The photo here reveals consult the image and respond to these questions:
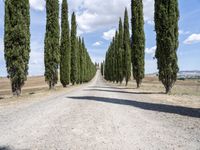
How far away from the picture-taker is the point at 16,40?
24031mm

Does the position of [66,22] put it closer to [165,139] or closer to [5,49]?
[5,49]

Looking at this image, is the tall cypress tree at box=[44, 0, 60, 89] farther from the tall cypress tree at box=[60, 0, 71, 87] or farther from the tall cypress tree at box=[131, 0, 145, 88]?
the tall cypress tree at box=[131, 0, 145, 88]

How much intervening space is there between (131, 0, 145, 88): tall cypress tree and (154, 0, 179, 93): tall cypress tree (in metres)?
11.8

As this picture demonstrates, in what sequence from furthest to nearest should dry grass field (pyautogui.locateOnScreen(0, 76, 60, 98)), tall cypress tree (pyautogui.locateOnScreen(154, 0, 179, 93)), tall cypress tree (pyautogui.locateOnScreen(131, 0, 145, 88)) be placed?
1. dry grass field (pyautogui.locateOnScreen(0, 76, 60, 98))
2. tall cypress tree (pyautogui.locateOnScreen(131, 0, 145, 88))
3. tall cypress tree (pyautogui.locateOnScreen(154, 0, 179, 93))

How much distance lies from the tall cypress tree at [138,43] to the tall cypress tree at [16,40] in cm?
1700

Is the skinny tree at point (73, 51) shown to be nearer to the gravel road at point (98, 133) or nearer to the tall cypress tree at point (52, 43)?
the tall cypress tree at point (52, 43)

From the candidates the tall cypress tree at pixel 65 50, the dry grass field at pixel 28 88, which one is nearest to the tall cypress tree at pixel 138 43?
the tall cypress tree at pixel 65 50

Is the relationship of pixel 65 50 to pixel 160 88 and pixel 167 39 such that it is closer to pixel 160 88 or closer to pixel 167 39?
pixel 160 88

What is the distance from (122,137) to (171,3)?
2041 centimetres

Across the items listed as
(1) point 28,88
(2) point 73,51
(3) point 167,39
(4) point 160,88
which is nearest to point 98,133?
(3) point 167,39

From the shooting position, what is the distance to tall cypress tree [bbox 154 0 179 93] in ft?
84.4

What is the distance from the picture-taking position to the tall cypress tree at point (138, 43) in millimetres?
38312

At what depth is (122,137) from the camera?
25.7ft

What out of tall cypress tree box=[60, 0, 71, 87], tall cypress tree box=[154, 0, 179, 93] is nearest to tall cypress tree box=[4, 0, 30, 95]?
tall cypress tree box=[154, 0, 179, 93]
